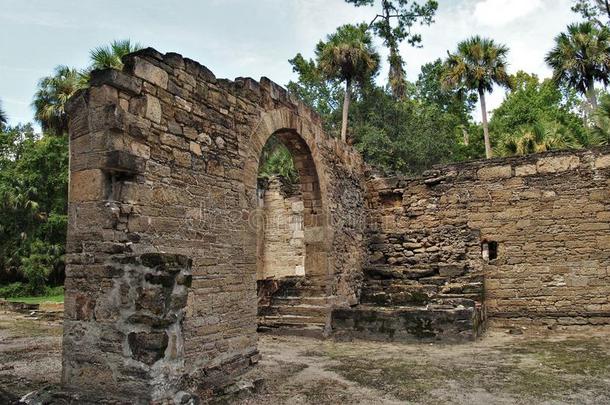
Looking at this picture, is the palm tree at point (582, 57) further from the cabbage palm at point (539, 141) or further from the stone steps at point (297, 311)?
the stone steps at point (297, 311)

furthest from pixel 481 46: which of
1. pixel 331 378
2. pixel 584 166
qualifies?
pixel 331 378

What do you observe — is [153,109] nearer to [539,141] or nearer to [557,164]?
[557,164]

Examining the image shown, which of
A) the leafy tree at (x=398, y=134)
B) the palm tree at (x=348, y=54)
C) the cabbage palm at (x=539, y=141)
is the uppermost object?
the palm tree at (x=348, y=54)

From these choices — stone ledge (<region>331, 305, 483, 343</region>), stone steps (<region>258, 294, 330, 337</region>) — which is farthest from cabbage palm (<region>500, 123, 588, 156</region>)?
stone steps (<region>258, 294, 330, 337</region>)

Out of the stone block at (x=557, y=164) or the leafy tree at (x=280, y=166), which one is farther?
the leafy tree at (x=280, y=166)

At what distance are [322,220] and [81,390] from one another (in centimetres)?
561

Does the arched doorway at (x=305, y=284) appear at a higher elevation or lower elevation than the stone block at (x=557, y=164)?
lower

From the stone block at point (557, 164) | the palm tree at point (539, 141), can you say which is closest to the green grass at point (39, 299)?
the stone block at point (557, 164)

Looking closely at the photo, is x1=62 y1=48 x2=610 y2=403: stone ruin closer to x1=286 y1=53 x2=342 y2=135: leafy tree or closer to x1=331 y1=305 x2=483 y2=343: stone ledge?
x1=331 y1=305 x2=483 y2=343: stone ledge

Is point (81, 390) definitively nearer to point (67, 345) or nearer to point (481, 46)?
point (67, 345)

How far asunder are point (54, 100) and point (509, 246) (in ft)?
53.6

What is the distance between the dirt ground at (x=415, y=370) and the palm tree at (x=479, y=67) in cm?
1411

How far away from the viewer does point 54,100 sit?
18906 mm

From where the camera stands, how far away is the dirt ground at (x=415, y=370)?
537 centimetres
